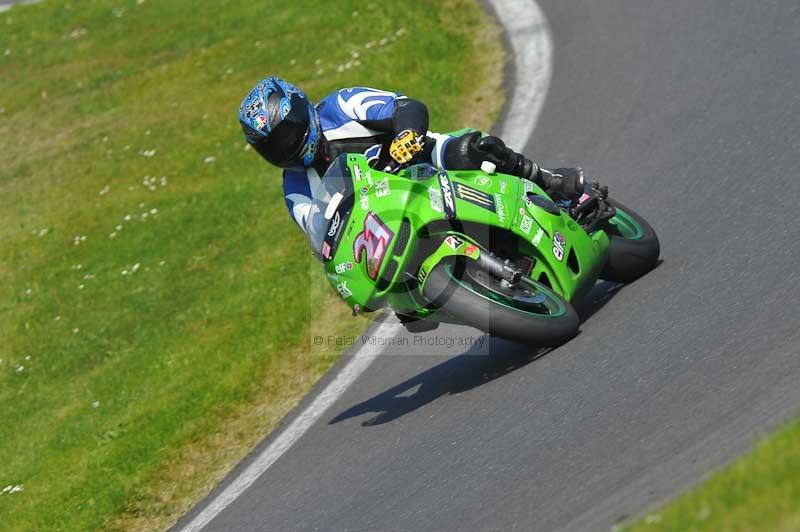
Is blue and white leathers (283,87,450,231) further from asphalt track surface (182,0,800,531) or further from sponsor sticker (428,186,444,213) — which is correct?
asphalt track surface (182,0,800,531)

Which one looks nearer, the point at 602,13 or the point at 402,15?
the point at 602,13

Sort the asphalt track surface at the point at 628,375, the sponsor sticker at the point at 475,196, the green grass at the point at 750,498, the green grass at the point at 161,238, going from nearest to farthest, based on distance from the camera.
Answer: the green grass at the point at 750,498
the asphalt track surface at the point at 628,375
the sponsor sticker at the point at 475,196
the green grass at the point at 161,238

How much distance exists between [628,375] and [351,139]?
2353mm

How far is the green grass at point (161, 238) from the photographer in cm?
857

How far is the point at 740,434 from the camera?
16.3 feet

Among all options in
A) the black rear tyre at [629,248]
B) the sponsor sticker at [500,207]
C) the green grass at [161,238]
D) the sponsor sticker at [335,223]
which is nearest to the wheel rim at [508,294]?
the sponsor sticker at [500,207]

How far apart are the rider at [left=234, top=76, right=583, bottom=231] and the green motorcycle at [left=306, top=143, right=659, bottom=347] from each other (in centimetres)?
20

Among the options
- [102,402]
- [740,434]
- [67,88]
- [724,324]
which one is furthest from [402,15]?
[740,434]

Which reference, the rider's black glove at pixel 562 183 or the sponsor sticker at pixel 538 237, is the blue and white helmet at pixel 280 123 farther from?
the rider's black glove at pixel 562 183

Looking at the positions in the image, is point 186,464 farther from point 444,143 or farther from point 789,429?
point 789,429

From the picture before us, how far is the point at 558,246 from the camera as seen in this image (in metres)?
7.34

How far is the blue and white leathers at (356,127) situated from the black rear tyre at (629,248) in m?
1.21

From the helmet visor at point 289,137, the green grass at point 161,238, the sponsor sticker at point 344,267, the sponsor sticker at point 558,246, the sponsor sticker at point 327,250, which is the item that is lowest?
the green grass at point 161,238

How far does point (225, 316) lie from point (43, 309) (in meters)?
2.30
